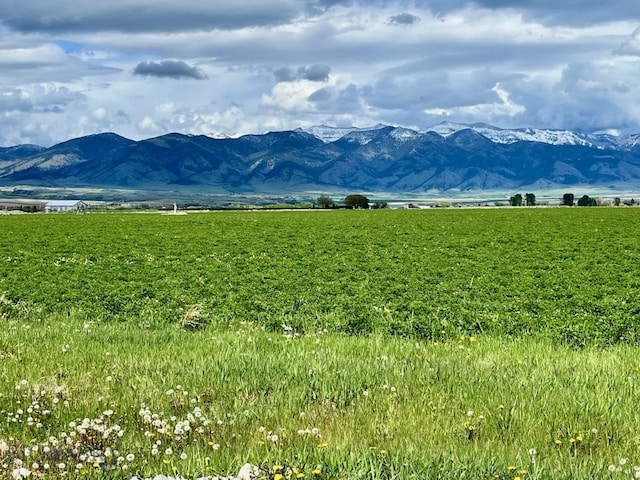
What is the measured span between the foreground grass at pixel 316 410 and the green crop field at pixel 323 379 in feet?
0.12

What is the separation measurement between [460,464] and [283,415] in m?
2.96

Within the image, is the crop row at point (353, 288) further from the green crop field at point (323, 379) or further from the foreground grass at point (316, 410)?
the foreground grass at point (316, 410)

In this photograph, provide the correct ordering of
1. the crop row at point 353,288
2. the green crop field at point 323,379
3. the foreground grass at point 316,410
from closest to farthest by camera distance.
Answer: the foreground grass at point 316,410 → the green crop field at point 323,379 → the crop row at point 353,288

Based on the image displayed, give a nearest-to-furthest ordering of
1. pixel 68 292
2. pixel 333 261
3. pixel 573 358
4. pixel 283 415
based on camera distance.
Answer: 1. pixel 283 415
2. pixel 573 358
3. pixel 68 292
4. pixel 333 261

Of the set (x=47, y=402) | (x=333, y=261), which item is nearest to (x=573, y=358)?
(x=47, y=402)

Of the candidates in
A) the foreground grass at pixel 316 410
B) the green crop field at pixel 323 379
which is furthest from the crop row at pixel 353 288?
the foreground grass at pixel 316 410

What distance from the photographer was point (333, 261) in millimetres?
36875

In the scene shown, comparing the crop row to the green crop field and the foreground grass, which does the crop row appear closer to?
the green crop field

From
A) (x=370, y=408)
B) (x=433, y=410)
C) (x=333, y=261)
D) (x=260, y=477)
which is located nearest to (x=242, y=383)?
(x=370, y=408)

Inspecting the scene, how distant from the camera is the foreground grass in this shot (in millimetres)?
7773

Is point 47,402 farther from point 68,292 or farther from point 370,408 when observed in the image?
point 68,292

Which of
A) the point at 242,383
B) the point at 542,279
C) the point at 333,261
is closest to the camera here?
the point at 242,383

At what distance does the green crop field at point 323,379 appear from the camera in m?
7.96

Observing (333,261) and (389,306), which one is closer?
Result: (389,306)
